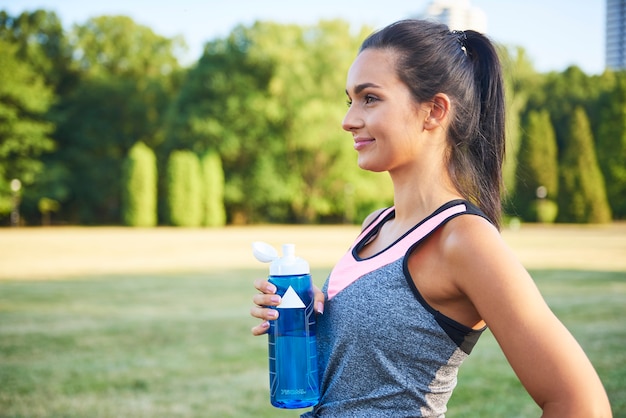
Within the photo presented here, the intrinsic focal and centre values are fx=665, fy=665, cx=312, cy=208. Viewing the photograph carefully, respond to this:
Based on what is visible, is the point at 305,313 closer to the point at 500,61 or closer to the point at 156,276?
the point at 500,61

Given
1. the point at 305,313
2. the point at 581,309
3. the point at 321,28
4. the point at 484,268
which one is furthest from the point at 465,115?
the point at 321,28

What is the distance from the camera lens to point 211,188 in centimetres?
4416

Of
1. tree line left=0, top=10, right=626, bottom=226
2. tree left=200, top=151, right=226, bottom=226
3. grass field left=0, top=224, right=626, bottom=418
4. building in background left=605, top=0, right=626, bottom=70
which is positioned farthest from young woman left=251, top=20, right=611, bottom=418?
building in background left=605, top=0, right=626, bottom=70

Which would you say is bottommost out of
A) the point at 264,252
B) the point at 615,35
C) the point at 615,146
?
the point at 615,146

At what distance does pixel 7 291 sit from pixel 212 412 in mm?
8534

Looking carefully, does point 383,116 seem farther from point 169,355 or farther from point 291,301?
point 169,355

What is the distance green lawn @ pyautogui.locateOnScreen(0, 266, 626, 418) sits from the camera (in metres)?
5.32

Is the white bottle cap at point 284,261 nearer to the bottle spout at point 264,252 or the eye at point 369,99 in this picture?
the bottle spout at point 264,252

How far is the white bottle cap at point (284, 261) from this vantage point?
5.64 feet

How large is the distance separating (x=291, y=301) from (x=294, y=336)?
0.09m

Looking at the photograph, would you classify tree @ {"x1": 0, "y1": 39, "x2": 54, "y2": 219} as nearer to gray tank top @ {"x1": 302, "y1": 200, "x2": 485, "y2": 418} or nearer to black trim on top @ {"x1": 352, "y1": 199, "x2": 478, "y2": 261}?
black trim on top @ {"x1": 352, "y1": 199, "x2": 478, "y2": 261}

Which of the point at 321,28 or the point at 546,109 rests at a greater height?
the point at 321,28

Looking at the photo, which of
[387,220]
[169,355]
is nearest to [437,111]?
[387,220]

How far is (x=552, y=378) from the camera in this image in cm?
132
